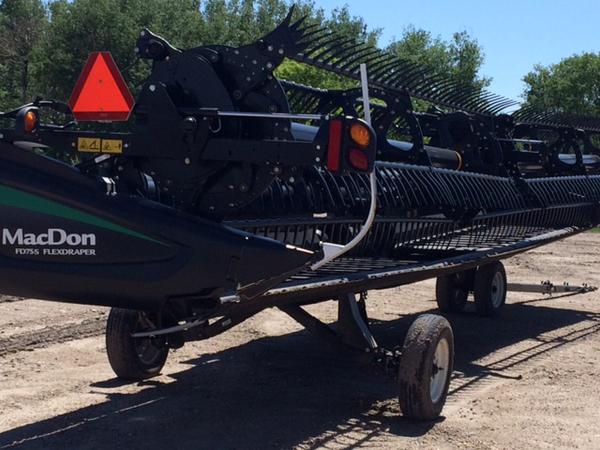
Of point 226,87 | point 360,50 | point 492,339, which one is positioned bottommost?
point 492,339

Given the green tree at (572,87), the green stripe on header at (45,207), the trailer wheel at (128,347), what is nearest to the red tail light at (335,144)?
the green stripe on header at (45,207)

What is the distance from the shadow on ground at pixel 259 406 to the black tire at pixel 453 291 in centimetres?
191

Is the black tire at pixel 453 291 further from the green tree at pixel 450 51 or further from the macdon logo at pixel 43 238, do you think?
the green tree at pixel 450 51

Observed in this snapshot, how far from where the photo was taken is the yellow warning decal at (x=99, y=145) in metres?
5.01

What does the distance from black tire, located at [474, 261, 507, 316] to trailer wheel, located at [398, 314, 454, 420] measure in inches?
186

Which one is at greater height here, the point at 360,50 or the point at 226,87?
the point at 360,50

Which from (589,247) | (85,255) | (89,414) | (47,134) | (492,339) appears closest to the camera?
(85,255)

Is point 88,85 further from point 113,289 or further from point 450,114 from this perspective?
point 450,114

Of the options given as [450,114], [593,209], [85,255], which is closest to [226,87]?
[85,255]

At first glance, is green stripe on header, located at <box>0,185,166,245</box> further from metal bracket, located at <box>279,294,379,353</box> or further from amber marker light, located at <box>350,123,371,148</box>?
metal bracket, located at <box>279,294,379,353</box>

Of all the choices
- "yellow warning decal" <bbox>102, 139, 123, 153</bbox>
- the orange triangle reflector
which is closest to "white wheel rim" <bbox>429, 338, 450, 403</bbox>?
"yellow warning decal" <bbox>102, 139, 123, 153</bbox>

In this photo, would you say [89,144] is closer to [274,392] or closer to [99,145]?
[99,145]

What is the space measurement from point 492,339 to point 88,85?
5.84 m

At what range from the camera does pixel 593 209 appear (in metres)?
11.7
